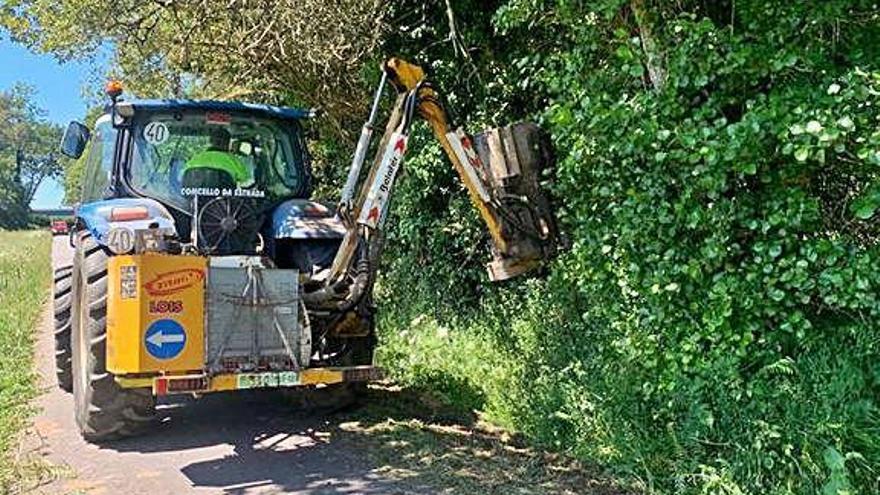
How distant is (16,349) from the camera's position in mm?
8406

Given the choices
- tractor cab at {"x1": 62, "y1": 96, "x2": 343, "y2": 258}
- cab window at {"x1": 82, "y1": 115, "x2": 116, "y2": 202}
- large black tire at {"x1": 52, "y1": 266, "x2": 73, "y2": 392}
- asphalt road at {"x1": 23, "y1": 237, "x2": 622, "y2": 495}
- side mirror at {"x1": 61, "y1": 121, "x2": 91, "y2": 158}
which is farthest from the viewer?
large black tire at {"x1": 52, "y1": 266, "x2": 73, "y2": 392}

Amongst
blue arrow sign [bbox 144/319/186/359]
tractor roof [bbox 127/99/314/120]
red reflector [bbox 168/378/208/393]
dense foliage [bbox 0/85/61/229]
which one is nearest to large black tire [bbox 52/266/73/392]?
tractor roof [bbox 127/99/314/120]

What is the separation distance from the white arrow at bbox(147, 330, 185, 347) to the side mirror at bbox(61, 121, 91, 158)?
2.35m

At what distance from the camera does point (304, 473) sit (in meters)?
4.73

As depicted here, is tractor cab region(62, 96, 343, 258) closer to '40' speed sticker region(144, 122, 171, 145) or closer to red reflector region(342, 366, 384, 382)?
'40' speed sticker region(144, 122, 171, 145)

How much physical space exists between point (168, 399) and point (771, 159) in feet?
16.0

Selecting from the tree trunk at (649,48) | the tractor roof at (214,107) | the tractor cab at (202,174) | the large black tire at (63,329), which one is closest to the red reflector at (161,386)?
the tractor cab at (202,174)

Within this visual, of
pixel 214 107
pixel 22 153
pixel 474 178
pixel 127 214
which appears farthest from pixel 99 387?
pixel 22 153

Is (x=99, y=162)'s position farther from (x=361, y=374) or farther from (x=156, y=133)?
(x=361, y=374)

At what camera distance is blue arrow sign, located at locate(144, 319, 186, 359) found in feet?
15.0

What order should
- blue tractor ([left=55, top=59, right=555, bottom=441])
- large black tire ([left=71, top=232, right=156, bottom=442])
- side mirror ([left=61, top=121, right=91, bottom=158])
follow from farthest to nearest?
side mirror ([left=61, top=121, right=91, bottom=158]), large black tire ([left=71, top=232, right=156, bottom=442]), blue tractor ([left=55, top=59, right=555, bottom=441])

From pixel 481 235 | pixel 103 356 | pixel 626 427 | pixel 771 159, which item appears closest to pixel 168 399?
pixel 103 356

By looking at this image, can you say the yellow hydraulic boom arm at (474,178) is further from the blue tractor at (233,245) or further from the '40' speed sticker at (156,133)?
the '40' speed sticker at (156,133)

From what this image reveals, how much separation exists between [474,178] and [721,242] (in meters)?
→ 1.90
